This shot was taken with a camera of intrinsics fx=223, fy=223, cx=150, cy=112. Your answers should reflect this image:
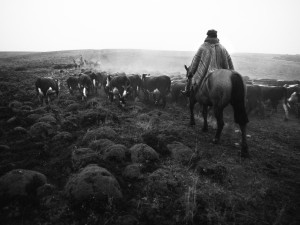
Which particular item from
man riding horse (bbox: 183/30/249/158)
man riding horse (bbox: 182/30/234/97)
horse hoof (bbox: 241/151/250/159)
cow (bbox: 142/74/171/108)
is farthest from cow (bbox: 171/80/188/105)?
horse hoof (bbox: 241/151/250/159)

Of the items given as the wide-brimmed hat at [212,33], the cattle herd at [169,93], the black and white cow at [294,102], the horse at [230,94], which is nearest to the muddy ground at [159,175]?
the horse at [230,94]

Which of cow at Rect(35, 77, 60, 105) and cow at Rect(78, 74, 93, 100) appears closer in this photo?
cow at Rect(35, 77, 60, 105)

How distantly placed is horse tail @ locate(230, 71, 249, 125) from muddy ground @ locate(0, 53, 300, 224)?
108 centimetres

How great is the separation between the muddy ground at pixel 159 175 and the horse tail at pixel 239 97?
1.08m

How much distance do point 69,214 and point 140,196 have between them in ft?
4.12

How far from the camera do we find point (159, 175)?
4.79 metres

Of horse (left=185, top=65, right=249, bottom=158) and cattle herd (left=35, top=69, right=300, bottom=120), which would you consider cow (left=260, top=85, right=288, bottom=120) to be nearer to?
cattle herd (left=35, top=69, right=300, bottom=120)

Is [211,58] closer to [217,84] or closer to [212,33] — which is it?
[212,33]

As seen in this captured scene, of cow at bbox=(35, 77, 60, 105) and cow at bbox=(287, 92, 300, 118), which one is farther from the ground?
cow at bbox=(35, 77, 60, 105)

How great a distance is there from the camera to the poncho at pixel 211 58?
7801mm

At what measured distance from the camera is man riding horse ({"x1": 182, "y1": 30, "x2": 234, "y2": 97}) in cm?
780

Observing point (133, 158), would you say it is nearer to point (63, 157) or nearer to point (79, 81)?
point (63, 157)

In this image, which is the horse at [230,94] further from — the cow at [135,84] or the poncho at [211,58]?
the cow at [135,84]

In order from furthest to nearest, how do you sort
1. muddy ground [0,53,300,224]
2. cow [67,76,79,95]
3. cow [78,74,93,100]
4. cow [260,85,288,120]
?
cow [67,76,79,95] → cow [78,74,93,100] → cow [260,85,288,120] → muddy ground [0,53,300,224]
